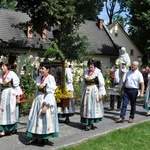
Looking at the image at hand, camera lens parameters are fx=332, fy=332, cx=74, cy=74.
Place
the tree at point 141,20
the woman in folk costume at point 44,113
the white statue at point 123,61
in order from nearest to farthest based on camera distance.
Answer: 1. the woman in folk costume at point 44,113
2. the white statue at point 123,61
3. the tree at point 141,20

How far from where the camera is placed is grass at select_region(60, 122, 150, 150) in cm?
708

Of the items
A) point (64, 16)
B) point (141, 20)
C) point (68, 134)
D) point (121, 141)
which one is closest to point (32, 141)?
point (68, 134)

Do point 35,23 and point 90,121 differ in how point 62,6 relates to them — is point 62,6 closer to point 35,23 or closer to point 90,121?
point 35,23

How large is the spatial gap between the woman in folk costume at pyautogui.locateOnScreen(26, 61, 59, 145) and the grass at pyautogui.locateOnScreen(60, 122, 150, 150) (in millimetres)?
566

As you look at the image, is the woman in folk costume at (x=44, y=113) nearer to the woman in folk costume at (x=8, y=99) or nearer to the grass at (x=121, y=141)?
the grass at (x=121, y=141)

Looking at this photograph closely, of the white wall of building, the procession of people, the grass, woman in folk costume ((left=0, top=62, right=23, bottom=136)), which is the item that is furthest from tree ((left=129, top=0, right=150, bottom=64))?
woman in folk costume ((left=0, top=62, right=23, bottom=136))

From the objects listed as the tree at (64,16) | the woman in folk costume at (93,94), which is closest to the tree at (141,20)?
the tree at (64,16)

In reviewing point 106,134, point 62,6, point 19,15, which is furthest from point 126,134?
point 19,15

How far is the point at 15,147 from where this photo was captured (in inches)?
278

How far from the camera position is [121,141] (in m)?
7.62

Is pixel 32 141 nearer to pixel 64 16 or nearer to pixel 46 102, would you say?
pixel 46 102

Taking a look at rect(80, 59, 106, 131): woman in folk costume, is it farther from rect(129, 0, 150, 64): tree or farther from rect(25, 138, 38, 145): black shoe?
rect(129, 0, 150, 64): tree

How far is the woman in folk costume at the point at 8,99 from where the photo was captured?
25.2 ft

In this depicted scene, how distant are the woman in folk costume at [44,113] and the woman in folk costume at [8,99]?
0.80 metres
